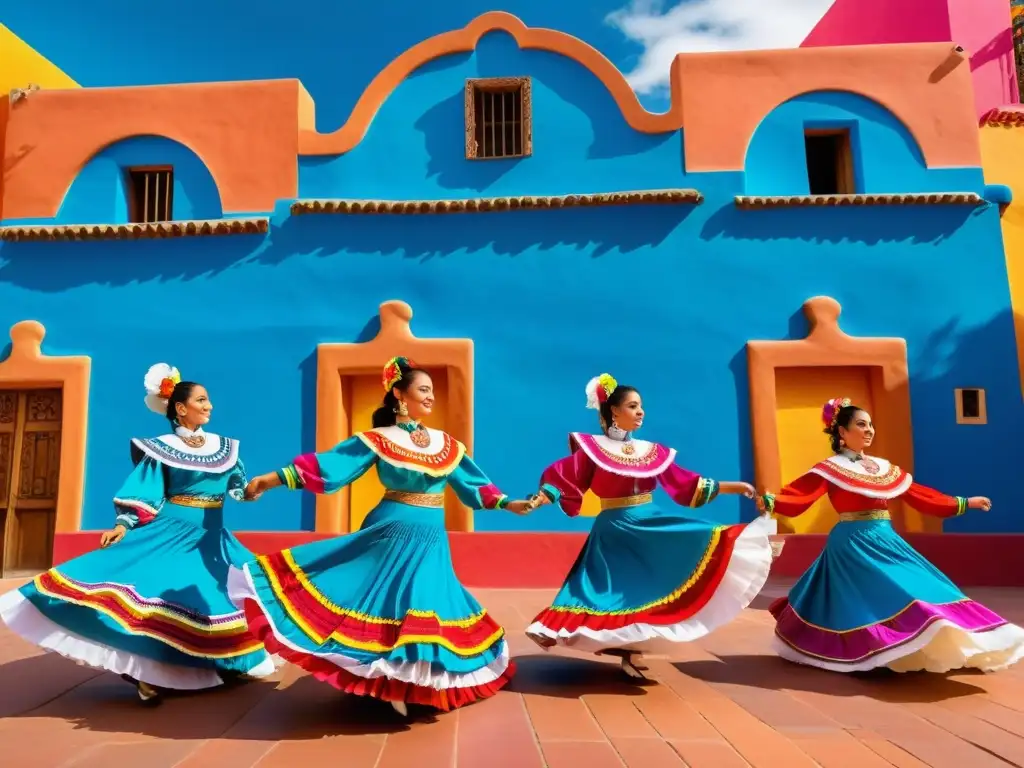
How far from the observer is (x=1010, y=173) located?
945cm

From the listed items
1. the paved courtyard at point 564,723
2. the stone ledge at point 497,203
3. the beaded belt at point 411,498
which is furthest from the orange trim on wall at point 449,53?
the paved courtyard at point 564,723

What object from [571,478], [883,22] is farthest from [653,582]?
[883,22]

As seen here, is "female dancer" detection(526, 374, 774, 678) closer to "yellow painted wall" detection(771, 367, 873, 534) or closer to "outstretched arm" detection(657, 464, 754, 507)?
"outstretched arm" detection(657, 464, 754, 507)

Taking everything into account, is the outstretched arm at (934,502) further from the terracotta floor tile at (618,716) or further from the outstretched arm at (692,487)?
the terracotta floor tile at (618,716)

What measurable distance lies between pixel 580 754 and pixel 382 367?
5.83 m

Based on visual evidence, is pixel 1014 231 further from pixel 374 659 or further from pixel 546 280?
pixel 374 659

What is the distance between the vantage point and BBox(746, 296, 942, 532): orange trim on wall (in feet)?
26.3

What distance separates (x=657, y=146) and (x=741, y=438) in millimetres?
3403

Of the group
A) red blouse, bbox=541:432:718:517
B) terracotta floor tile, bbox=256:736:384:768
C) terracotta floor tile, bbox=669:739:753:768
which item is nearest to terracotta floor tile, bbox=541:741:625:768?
terracotta floor tile, bbox=669:739:753:768

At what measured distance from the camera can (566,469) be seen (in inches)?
175

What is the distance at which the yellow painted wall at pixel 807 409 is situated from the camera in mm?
8297

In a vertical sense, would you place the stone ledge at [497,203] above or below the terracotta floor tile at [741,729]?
above

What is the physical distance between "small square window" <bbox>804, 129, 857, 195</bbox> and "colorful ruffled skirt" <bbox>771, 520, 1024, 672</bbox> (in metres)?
5.65

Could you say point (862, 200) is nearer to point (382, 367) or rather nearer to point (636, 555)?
point (382, 367)
